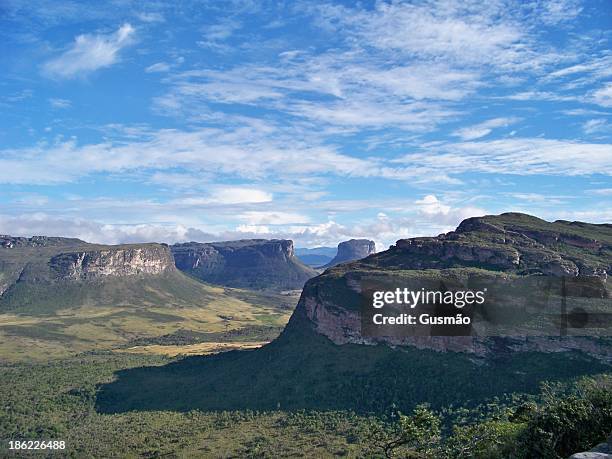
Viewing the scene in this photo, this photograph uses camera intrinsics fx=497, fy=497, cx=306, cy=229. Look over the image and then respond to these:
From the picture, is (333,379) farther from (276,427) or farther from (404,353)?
(276,427)

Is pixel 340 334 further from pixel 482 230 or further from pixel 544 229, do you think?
pixel 544 229

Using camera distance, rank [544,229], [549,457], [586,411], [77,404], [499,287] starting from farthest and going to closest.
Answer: [544,229]
[77,404]
[499,287]
[586,411]
[549,457]


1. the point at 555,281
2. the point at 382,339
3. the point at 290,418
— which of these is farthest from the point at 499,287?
the point at 290,418

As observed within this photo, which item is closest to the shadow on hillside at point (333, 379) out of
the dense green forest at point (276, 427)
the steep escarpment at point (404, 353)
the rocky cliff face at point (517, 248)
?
the steep escarpment at point (404, 353)

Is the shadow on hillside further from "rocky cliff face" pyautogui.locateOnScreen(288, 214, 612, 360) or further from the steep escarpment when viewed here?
"rocky cliff face" pyautogui.locateOnScreen(288, 214, 612, 360)

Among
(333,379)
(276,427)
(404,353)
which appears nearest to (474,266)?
(404,353)

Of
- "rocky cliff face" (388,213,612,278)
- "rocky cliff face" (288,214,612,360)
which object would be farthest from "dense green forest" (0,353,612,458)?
"rocky cliff face" (388,213,612,278)
